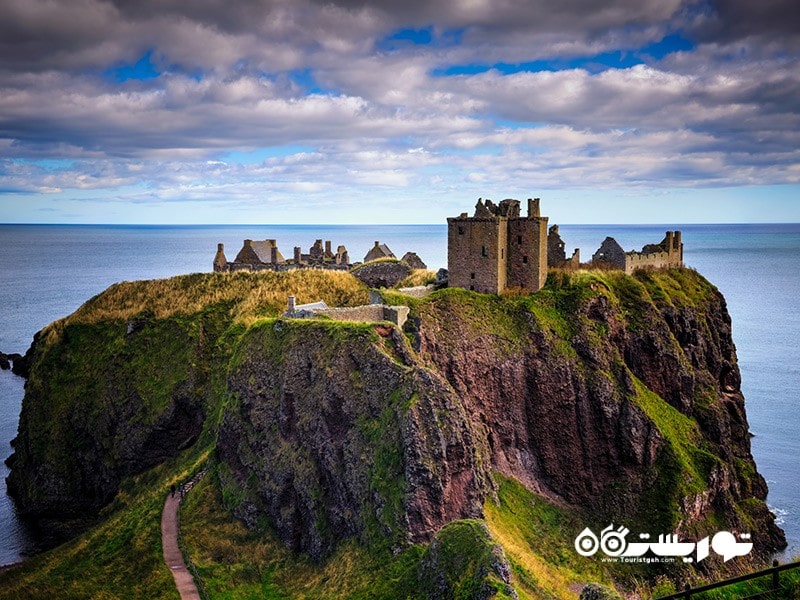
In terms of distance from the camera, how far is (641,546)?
51.4 meters

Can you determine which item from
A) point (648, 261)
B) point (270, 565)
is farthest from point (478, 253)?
point (270, 565)

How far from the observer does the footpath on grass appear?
4122cm

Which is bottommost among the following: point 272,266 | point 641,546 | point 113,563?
point 641,546

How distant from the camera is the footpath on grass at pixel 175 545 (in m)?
41.2

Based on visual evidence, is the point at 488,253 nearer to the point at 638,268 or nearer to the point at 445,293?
the point at 445,293

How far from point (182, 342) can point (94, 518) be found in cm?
1580

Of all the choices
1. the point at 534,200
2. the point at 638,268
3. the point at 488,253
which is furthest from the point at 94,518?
the point at 638,268

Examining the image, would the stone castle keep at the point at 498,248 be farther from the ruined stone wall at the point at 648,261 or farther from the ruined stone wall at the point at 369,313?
the ruined stone wall at the point at 648,261

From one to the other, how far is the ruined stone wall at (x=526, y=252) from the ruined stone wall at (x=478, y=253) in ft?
2.54

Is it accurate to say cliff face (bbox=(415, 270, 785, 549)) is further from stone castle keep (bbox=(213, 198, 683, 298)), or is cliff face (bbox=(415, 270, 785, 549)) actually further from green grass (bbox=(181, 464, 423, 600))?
green grass (bbox=(181, 464, 423, 600))

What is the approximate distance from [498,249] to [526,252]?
9.19 ft

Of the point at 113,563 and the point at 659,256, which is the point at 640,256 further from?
the point at 113,563

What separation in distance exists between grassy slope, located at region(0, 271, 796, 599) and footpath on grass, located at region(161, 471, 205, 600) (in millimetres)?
465

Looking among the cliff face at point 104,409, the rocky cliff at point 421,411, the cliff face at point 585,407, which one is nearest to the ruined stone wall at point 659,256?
the rocky cliff at point 421,411
